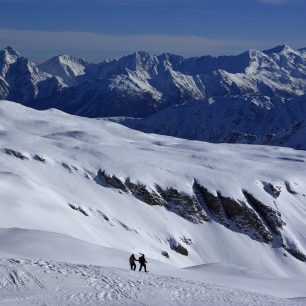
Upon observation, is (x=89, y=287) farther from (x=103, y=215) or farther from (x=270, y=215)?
(x=270, y=215)

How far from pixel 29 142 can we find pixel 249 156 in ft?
172

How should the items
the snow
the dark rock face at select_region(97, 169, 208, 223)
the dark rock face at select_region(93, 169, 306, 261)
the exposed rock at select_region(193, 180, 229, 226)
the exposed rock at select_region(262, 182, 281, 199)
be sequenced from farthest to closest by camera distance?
the exposed rock at select_region(262, 182, 281, 199)
the exposed rock at select_region(193, 180, 229, 226)
the dark rock face at select_region(93, 169, 306, 261)
the dark rock face at select_region(97, 169, 208, 223)
the snow

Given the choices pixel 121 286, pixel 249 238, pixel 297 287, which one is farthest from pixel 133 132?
pixel 121 286

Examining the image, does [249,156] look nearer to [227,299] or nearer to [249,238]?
[249,238]

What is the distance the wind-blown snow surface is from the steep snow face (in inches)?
7.9

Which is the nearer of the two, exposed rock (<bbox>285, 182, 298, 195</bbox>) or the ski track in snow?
the ski track in snow

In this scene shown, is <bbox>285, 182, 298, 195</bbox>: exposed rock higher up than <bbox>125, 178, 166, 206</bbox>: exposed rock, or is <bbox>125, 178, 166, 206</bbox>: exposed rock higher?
<bbox>285, 182, 298, 195</bbox>: exposed rock

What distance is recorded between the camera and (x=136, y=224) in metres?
74.5

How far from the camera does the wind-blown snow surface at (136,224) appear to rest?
87.1ft

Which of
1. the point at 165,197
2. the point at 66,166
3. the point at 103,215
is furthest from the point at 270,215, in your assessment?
the point at 66,166

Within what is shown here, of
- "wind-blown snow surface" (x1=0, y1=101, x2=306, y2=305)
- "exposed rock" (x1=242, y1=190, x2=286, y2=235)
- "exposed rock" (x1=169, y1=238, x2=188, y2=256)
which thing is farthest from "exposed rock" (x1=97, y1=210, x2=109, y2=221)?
"exposed rock" (x1=242, y1=190, x2=286, y2=235)

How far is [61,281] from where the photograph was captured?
1011 inches

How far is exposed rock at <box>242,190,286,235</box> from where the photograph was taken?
3462 inches

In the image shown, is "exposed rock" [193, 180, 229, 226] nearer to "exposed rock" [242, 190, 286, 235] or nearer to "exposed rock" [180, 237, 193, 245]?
"exposed rock" [242, 190, 286, 235]
